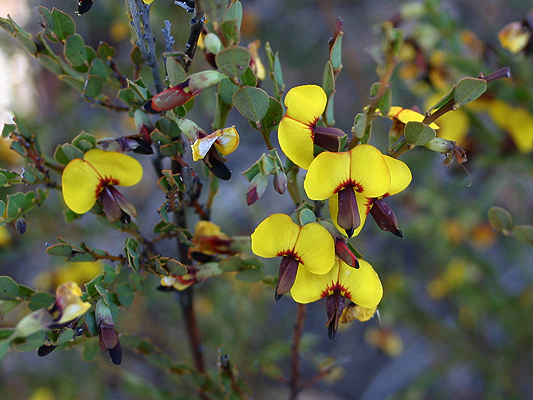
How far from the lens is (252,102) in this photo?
0.43m

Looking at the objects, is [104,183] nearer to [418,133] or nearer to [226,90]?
[226,90]

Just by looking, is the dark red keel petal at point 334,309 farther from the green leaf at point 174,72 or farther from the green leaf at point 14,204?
the green leaf at point 14,204

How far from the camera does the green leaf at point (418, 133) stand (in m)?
0.43

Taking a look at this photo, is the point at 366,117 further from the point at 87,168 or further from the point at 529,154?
the point at 529,154

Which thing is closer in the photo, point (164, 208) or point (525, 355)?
point (164, 208)

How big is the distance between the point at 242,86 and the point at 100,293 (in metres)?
0.28

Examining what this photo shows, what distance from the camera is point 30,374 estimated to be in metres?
1.59

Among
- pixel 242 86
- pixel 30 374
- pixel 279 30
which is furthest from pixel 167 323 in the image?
pixel 279 30

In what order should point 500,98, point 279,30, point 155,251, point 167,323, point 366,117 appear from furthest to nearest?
1. point 279,30
2. point 167,323
3. point 500,98
4. point 155,251
5. point 366,117

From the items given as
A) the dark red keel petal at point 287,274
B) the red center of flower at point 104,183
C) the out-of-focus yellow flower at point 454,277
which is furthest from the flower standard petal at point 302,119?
the out-of-focus yellow flower at point 454,277

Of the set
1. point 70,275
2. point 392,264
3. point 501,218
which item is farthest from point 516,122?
point 70,275

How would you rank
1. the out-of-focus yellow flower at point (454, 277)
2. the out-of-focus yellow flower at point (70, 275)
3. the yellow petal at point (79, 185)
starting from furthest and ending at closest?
the out-of-focus yellow flower at point (454, 277), the out-of-focus yellow flower at point (70, 275), the yellow petal at point (79, 185)

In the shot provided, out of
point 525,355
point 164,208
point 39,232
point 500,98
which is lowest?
point 525,355

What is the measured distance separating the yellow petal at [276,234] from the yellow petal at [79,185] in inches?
8.5
